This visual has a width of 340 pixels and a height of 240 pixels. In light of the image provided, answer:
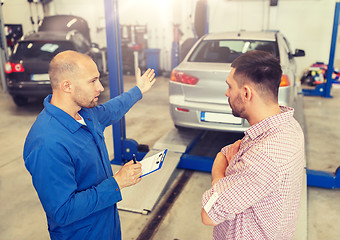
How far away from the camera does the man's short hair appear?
3.79ft

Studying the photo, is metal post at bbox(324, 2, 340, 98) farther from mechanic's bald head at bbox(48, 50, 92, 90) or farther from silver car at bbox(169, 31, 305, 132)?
mechanic's bald head at bbox(48, 50, 92, 90)

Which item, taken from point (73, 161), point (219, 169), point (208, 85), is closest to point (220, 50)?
point (208, 85)

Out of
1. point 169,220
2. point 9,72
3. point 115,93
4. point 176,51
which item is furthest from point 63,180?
point 176,51

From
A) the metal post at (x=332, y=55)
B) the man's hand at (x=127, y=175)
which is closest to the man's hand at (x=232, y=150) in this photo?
the man's hand at (x=127, y=175)

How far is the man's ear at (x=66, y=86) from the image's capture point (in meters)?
1.39

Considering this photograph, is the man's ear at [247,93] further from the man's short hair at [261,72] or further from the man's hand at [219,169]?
the man's hand at [219,169]

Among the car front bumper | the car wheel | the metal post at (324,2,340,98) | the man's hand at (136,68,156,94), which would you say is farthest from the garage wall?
the man's hand at (136,68,156,94)

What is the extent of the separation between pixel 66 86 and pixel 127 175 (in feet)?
1.67

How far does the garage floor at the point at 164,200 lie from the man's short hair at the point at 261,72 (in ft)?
5.98

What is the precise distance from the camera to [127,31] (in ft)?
40.9

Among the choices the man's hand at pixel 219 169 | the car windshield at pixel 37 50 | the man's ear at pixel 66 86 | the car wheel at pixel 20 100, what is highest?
the man's ear at pixel 66 86

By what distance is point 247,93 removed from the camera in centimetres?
119

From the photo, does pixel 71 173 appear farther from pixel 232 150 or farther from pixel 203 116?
pixel 203 116

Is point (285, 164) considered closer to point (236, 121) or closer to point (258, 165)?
point (258, 165)
